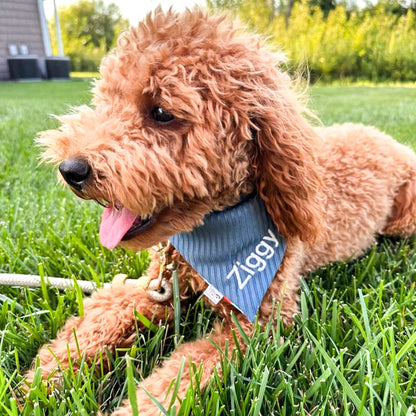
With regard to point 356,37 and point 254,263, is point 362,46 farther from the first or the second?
point 254,263

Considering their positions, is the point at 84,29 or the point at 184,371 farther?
the point at 84,29

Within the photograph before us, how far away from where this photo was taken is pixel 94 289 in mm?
2062

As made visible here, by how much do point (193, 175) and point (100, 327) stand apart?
742 millimetres

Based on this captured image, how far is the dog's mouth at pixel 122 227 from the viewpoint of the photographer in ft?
5.28

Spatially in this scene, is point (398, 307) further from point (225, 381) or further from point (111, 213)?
point (111, 213)

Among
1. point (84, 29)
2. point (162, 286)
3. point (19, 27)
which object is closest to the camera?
point (162, 286)

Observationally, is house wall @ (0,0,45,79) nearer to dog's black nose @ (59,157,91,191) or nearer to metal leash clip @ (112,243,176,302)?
metal leash clip @ (112,243,176,302)

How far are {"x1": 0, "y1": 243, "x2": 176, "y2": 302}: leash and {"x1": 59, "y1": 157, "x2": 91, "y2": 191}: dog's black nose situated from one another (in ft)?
1.91

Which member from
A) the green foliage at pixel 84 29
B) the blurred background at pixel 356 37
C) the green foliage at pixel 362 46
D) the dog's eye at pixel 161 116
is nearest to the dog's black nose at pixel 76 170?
the dog's eye at pixel 161 116

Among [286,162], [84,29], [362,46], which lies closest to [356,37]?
[362,46]

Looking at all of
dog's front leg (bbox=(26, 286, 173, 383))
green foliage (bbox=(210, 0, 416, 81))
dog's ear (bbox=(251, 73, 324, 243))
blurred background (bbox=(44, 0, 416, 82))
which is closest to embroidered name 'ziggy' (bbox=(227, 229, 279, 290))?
dog's ear (bbox=(251, 73, 324, 243))

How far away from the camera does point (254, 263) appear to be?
1.77m

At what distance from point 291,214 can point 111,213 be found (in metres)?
0.70

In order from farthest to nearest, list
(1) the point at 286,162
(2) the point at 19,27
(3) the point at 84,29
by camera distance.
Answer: (3) the point at 84,29 → (2) the point at 19,27 → (1) the point at 286,162
